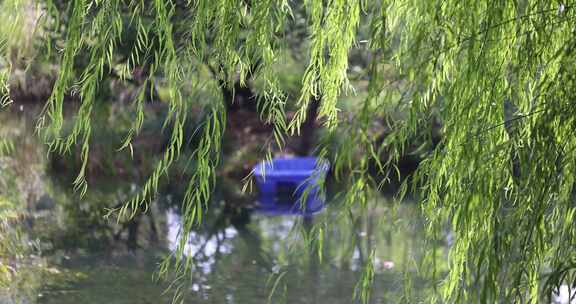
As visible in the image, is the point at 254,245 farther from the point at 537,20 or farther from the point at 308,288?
the point at 537,20

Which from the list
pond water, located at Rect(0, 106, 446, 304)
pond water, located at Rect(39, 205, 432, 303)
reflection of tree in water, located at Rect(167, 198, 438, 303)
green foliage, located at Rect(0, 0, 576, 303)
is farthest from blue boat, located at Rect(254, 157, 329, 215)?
green foliage, located at Rect(0, 0, 576, 303)

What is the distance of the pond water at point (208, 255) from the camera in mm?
4207

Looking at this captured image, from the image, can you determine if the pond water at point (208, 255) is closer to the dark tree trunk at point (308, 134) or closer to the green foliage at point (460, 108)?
the green foliage at point (460, 108)

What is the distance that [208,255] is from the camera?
199 inches

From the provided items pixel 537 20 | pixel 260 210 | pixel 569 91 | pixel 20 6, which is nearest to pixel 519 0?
pixel 537 20

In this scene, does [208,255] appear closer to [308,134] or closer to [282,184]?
[282,184]

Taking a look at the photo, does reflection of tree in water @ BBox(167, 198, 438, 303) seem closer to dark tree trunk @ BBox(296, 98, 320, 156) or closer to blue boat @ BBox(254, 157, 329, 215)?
blue boat @ BBox(254, 157, 329, 215)

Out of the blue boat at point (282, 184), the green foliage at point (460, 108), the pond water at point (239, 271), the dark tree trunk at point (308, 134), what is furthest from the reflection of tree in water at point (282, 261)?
the dark tree trunk at point (308, 134)

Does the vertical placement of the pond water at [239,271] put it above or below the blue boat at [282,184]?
above

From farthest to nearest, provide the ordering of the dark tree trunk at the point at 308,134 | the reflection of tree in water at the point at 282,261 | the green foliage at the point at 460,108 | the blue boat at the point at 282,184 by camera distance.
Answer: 1. the dark tree trunk at the point at 308,134
2. the blue boat at the point at 282,184
3. the reflection of tree in water at the point at 282,261
4. the green foliage at the point at 460,108

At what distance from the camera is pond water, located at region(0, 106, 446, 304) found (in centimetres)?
421

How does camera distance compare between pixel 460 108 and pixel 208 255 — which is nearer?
pixel 460 108

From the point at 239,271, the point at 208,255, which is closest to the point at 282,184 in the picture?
the point at 208,255

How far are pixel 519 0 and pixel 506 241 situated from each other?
0.42m
